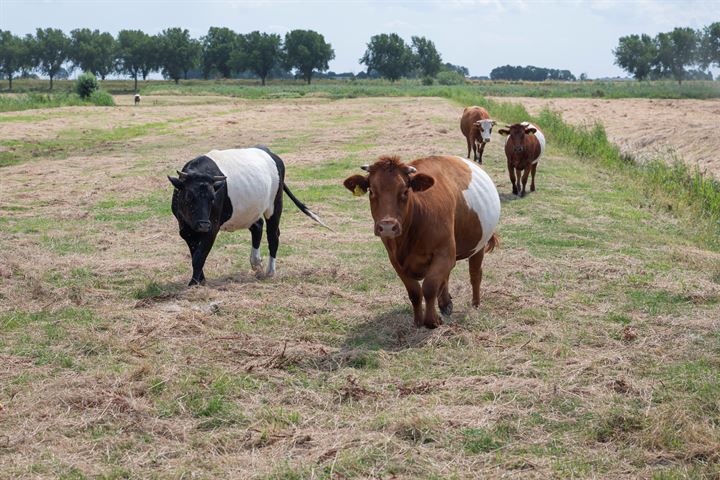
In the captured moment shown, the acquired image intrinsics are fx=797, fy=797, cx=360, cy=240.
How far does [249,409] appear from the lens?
5484 millimetres

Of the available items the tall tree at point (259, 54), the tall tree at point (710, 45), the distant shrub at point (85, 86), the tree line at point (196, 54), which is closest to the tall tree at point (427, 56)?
the tree line at point (196, 54)

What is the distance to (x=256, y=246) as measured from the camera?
33.0 ft

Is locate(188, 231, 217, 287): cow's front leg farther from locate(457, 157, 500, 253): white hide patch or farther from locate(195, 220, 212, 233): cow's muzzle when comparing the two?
locate(457, 157, 500, 253): white hide patch

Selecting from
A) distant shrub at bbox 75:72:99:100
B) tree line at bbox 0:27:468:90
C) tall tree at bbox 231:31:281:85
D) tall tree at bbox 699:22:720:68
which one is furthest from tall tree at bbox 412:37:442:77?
distant shrub at bbox 75:72:99:100

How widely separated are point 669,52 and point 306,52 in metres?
60.2

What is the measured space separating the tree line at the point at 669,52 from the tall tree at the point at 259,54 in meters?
59.5

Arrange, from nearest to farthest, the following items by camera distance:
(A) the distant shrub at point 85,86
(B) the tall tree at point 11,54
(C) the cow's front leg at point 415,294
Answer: (C) the cow's front leg at point 415,294, (A) the distant shrub at point 85,86, (B) the tall tree at point 11,54

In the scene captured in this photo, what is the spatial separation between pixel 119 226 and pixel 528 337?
8013mm

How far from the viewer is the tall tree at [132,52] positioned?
127 m

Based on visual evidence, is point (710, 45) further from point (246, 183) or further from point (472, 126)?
point (246, 183)

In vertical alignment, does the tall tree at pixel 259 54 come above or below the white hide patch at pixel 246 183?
above

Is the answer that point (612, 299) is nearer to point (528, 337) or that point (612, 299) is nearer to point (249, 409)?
point (528, 337)

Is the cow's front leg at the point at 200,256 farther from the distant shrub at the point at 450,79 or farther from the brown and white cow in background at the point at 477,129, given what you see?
the distant shrub at the point at 450,79

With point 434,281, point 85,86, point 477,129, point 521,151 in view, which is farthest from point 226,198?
point 85,86
